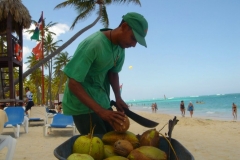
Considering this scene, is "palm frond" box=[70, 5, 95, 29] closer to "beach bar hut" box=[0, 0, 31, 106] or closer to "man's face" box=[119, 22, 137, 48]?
"beach bar hut" box=[0, 0, 31, 106]

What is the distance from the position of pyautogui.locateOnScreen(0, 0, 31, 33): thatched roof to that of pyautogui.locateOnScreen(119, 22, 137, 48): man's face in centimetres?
1206

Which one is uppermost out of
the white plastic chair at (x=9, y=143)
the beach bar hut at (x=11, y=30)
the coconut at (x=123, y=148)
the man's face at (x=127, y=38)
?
the beach bar hut at (x=11, y=30)

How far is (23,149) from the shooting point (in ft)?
20.8

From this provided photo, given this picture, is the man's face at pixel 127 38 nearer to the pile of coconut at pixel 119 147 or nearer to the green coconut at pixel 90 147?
the pile of coconut at pixel 119 147

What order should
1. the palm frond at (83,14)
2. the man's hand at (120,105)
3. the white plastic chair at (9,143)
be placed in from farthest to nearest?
1. the palm frond at (83,14)
2. the white plastic chair at (9,143)
3. the man's hand at (120,105)

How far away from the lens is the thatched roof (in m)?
12.4

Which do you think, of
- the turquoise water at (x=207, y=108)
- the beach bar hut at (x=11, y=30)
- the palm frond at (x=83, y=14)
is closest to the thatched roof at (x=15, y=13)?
the beach bar hut at (x=11, y=30)

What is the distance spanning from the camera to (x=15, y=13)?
1254 cm

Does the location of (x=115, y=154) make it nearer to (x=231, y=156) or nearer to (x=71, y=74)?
(x=71, y=74)

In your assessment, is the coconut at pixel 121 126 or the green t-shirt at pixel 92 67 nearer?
the coconut at pixel 121 126

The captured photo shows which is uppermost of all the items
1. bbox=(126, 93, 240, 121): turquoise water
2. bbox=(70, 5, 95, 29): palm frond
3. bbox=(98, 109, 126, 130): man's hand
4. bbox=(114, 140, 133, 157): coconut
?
bbox=(70, 5, 95, 29): palm frond

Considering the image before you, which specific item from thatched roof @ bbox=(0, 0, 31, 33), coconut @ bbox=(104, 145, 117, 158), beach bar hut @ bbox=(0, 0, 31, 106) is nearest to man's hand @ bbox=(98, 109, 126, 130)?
coconut @ bbox=(104, 145, 117, 158)

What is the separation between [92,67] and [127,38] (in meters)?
0.38

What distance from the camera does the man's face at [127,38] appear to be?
1764mm
